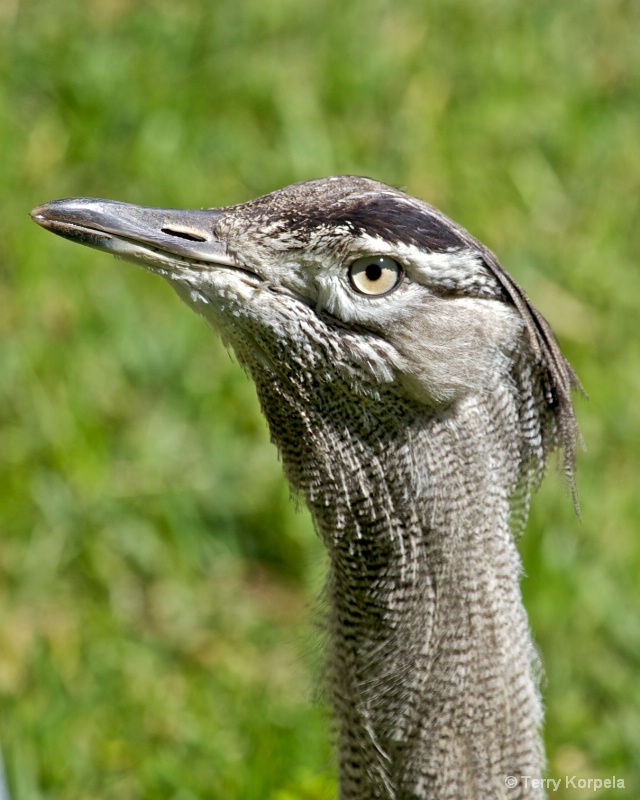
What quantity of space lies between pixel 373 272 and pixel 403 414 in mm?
254

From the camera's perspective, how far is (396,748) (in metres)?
2.29

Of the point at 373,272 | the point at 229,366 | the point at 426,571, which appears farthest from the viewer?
the point at 229,366

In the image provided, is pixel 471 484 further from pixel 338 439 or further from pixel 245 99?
pixel 245 99

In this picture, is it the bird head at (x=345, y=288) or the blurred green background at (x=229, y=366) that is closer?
the bird head at (x=345, y=288)

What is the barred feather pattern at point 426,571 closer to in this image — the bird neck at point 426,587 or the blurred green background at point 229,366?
the bird neck at point 426,587

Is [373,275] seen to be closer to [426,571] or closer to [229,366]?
[426,571]

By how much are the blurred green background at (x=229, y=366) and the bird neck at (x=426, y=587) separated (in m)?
0.37

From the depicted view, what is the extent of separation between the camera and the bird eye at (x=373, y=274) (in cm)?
200

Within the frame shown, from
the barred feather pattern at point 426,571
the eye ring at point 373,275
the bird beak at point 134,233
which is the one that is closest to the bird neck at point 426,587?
the barred feather pattern at point 426,571

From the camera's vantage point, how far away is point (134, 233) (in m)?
2.05

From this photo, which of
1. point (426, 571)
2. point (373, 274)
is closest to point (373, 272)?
point (373, 274)

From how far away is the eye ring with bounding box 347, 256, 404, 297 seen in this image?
200cm

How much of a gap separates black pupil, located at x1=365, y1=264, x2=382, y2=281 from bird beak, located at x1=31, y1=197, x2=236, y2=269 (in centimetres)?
23

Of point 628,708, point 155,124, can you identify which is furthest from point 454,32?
point 628,708
